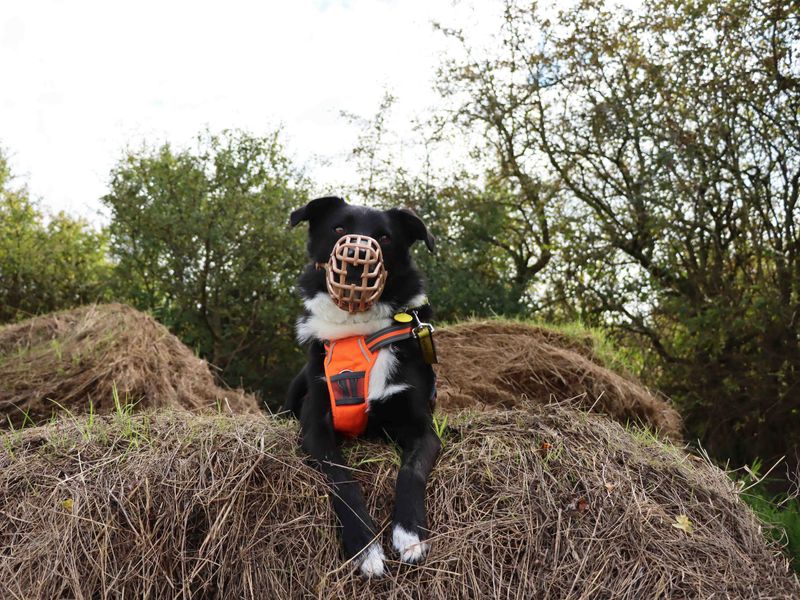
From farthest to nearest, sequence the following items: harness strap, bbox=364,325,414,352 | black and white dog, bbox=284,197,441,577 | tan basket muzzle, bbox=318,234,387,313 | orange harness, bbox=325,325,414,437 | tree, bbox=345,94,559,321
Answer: tree, bbox=345,94,559,321 → harness strap, bbox=364,325,414,352 → orange harness, bbox=325,325,414,437 → tan basket muzzle, bbox=318,234,387,313 → black and white dog, bbox=284,197,441,577

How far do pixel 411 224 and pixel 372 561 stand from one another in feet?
4.59

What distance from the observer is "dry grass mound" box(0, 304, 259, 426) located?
4777 mm

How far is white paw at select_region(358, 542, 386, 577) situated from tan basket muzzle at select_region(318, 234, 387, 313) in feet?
3.01

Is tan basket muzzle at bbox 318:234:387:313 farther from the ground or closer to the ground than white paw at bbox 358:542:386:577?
farther from the ground

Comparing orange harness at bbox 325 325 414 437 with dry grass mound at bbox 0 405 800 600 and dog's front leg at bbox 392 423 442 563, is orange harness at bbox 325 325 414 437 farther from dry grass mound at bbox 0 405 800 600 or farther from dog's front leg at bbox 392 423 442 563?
dog's front leg at bbox 392 423 442 563

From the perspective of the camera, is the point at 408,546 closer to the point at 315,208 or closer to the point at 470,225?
the point at 315,208

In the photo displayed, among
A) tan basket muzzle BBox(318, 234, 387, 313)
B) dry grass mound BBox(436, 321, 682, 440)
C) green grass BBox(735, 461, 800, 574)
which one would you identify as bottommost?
green grass BBox(735, 461, 800, 574)

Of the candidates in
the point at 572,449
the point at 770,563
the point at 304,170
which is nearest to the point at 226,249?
the point at 304,170

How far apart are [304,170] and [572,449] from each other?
26.1 feet

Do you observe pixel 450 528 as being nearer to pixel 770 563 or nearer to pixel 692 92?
pixel 770 563

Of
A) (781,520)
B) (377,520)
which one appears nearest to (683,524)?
(377,520)

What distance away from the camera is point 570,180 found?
8297 millimetres

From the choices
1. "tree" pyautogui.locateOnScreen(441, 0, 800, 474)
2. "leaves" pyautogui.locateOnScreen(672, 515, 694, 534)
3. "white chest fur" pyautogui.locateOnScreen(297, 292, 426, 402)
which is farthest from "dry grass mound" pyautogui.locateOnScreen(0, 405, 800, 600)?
"tree" pyautogui.locateOnScreen(441, 0, 800, 474)

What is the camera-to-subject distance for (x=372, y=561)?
2.29 meters
